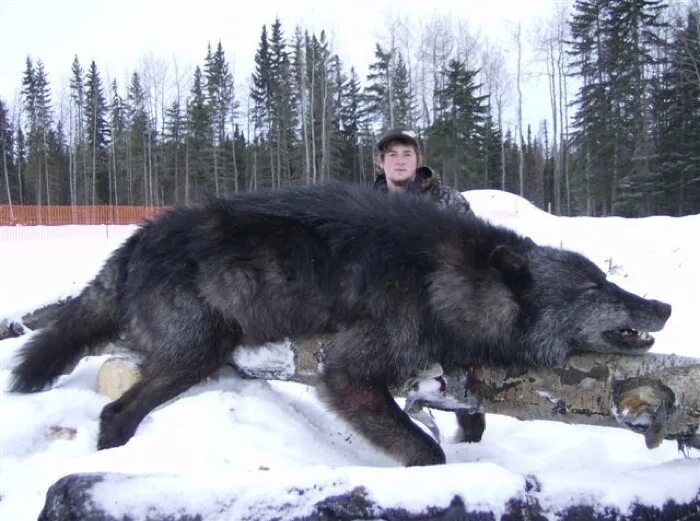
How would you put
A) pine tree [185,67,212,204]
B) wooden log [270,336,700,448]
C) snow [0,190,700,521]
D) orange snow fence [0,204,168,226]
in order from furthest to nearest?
pine tree [185,67,212,204] < orange snow fence [0,204,168,226] < wooden log [270,336,700,448] < snow [0,190,700,521]

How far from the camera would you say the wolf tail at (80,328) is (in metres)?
3.61

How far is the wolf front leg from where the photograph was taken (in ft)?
9.91

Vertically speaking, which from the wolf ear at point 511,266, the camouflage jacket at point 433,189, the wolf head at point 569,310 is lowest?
the wolf head at point 569,310

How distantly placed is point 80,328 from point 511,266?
267 centimetres

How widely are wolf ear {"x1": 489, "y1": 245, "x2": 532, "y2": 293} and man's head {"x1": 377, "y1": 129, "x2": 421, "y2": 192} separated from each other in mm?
2093

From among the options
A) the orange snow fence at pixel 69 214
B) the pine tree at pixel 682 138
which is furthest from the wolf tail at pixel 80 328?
the pine tree at pixel 682 138

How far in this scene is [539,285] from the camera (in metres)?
3.33

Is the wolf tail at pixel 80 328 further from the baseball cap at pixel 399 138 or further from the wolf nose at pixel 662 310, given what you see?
the wolf nose at pixel 662 310

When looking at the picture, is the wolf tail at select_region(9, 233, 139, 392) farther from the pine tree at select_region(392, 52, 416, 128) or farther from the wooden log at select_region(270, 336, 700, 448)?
the pine tree at select_region(392, 52, 416, 128)

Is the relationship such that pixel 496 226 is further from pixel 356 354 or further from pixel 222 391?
pixel 222 391

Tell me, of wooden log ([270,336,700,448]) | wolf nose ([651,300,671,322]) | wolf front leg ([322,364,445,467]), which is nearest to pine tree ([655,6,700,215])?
wolf nose ([651,300,671,322])

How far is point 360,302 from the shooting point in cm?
324

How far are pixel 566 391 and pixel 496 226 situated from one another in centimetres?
116

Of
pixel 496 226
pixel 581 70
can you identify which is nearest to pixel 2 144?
pixel 581 70
